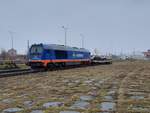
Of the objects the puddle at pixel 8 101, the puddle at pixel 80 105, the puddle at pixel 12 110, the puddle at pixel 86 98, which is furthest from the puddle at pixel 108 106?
the puddle at pixel 8 101

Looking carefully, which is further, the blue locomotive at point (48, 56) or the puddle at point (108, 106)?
the blue locomotive at point (48, 56)

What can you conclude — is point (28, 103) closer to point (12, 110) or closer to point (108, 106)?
point (12, 110)

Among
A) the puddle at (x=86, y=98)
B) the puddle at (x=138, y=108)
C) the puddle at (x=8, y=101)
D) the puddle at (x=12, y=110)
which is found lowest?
the puddle at (x=12, y=110)

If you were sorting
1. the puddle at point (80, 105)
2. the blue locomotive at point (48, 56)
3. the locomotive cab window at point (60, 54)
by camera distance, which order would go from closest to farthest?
the puddle at point (80, 105), the blue locomotive at point (48, 56), the locomotive cab window at point (60, 54)

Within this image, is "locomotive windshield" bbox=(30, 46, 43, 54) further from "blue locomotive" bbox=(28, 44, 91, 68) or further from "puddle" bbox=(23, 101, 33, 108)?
"puddle" bbox=(23, 101, 33, 108)

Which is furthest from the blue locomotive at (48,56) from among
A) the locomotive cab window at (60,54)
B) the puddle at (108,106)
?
the puddle at (108,106)

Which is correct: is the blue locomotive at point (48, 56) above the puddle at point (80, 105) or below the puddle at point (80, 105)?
above

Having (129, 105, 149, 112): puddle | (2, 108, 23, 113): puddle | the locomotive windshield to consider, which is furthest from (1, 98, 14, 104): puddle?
the locomotive windshield

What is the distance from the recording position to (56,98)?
9508mm

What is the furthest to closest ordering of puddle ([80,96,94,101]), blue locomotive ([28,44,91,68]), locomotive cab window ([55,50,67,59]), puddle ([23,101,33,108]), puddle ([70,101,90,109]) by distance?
locomotive cab window ([55,50,67,59])
blue locomotive ([28,44,91,68])
puddle ([80,96,94,101])
puddle ([23,101,33,108])
puddle ([70,101,90,109])

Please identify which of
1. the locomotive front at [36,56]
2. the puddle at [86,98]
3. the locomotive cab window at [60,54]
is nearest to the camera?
the puddle at [86,98]

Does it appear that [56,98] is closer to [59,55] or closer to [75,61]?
[59,55]

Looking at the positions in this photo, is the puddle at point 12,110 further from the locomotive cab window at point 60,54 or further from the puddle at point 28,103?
the locomotive cab window at point 60,54

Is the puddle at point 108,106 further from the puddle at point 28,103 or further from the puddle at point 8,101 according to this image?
the puddle at point 8,101
